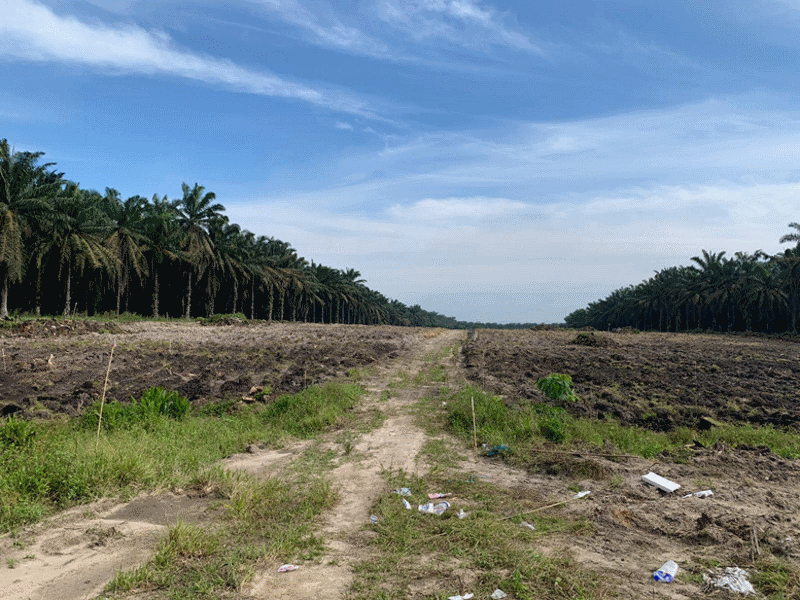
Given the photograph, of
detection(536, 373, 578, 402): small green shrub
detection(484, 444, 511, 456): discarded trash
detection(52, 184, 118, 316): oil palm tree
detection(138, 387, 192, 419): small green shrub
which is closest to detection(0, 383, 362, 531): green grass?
detection(138, 387, 192, 419): small green shrub

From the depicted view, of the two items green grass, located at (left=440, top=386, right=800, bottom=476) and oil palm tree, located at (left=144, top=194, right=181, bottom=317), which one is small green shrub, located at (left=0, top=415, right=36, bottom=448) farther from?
oil palm tree, located at (left=144, top=194, right=181, bottom=317)

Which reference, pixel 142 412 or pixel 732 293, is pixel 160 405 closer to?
pixel 142 412

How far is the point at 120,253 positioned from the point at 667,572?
1699 inches

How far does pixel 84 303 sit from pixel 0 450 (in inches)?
1645

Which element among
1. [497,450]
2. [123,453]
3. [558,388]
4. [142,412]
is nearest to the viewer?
[123,453]

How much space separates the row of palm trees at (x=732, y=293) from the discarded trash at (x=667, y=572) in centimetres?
5512

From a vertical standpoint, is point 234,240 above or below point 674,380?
above

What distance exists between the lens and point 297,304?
261 ft

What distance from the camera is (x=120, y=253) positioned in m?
39.0

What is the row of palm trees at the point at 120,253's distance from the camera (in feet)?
98.4

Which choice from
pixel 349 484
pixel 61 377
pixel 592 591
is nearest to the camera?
pixel 592 591

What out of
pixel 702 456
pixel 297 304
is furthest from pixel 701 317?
pixel 702 456

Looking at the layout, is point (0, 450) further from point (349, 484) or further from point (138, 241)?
point (138, 241)

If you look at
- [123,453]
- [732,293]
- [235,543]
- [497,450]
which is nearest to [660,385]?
[497,450]
